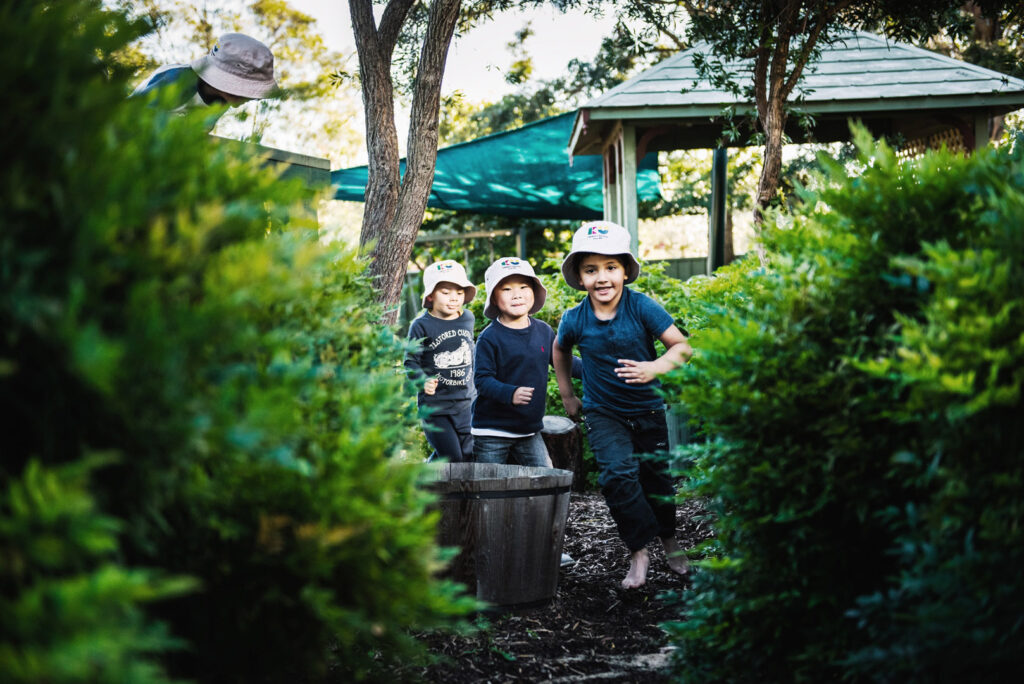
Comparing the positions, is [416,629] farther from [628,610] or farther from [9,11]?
[9,11]

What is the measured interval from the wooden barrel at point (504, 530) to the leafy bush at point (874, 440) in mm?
1207

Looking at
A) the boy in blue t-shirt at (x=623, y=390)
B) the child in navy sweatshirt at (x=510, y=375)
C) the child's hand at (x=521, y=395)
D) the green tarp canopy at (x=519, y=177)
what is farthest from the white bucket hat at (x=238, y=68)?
the green tarp canopy at (x=519, y=177)

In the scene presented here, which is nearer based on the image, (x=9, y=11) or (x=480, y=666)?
(x=9, y=11)

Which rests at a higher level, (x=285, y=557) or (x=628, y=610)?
(x=285, y=557)

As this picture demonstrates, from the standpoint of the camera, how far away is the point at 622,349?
15.5ft

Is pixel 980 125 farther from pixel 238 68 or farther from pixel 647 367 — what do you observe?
pixel 238 68

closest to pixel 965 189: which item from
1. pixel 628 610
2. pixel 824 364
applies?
pixel 824 364

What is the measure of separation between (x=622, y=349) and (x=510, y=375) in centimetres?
83

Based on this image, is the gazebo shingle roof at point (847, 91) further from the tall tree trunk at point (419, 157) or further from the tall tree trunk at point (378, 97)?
the tall tree trunk at point (419, 157)

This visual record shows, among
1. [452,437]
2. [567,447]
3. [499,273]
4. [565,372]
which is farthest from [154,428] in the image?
[567,447]

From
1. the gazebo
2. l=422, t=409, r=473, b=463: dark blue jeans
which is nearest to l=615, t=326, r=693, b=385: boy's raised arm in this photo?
l=422, t=409, r=473, b=463: dark blue jeans

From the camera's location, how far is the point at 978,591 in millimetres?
1849

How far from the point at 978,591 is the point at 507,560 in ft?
7.90

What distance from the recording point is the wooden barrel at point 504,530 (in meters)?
3.86
